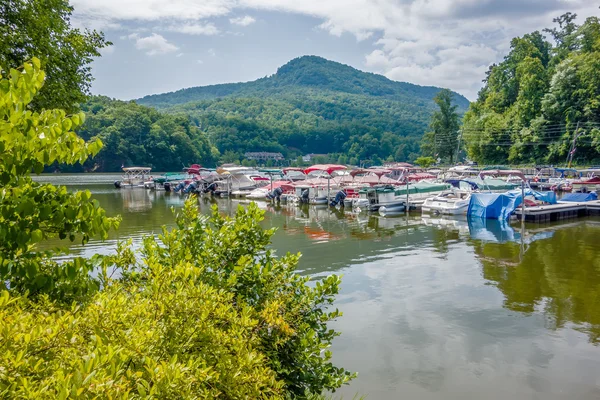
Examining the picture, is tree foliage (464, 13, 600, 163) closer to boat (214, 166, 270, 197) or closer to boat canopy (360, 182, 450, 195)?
boat canopy (360, 182, 450, 195)

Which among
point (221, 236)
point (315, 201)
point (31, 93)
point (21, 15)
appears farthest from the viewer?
point (315, 201)

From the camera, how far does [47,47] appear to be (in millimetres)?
13078

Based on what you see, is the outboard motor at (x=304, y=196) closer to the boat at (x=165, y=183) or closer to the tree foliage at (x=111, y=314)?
the boat at (x=165, y=183)

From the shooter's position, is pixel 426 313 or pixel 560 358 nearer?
pixel 560 358

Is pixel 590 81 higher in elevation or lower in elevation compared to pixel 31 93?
higher

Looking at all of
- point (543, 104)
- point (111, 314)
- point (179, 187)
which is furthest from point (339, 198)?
point (543, 104)

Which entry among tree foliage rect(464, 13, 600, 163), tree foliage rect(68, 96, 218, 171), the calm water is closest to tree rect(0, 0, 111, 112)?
the calm water

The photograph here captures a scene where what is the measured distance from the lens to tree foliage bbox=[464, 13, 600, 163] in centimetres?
5578

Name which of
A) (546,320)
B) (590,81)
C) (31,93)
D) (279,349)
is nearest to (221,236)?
(279,349)

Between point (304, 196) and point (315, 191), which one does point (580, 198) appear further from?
point (304, 196)

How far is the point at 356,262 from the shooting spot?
15.7 meters

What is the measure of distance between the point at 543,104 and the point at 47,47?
61879mm

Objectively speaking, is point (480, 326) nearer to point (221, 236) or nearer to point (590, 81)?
point (221, 236)

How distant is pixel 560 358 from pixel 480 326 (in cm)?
175
